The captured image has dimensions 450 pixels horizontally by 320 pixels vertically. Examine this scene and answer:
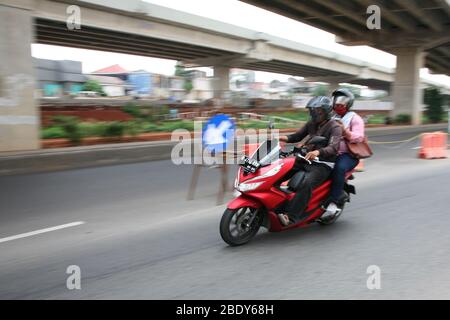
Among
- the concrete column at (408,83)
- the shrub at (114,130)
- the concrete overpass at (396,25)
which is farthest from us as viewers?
the concrete column at (408,83)

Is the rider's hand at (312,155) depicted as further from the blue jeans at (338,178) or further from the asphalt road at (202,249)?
the asphalt road at (202,249)

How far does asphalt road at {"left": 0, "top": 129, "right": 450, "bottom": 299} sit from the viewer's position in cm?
411

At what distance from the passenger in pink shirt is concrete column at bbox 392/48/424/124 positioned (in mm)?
31164

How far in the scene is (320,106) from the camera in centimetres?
566

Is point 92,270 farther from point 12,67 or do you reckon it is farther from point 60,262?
point 12,67

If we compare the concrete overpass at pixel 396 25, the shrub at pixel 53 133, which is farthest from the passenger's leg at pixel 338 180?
the concrete overpass at pixel 396 25

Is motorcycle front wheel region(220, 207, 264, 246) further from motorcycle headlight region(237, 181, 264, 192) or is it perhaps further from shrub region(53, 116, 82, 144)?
shrub region(53, 116, 82, 144)

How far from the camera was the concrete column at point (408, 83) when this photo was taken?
34.9 m

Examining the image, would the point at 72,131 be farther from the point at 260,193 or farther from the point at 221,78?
the point at 221,78

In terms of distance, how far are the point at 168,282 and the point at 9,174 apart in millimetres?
7944

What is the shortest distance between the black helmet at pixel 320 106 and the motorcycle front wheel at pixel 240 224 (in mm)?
1364

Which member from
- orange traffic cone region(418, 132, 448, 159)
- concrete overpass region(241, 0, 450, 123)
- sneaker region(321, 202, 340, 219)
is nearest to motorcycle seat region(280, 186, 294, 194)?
sneaker region(321, 202, 340, 219)

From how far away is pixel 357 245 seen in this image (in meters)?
5.36

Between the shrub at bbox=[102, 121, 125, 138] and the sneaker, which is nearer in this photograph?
the sneaker
